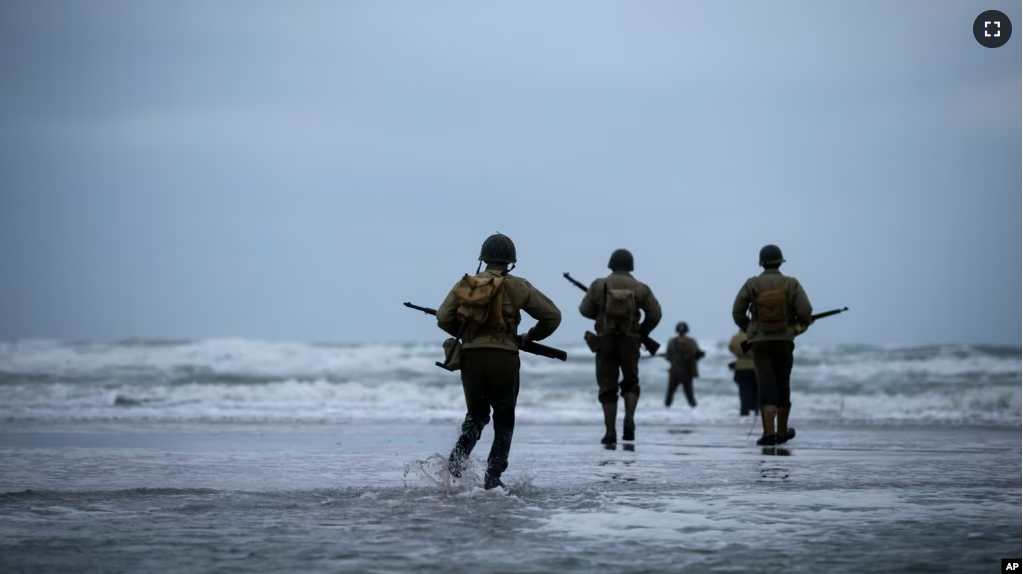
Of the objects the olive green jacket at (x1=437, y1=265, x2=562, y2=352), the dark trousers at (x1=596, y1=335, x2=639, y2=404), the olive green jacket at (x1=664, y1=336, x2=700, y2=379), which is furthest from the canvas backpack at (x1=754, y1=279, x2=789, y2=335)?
the olive green jacket at (x1=664, y1=336, x2=700, y2=379)

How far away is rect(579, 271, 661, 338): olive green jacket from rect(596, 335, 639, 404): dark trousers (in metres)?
0.14

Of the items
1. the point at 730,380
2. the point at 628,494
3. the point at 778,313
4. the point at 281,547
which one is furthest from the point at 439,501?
the point at 730,380

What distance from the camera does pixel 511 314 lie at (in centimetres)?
784

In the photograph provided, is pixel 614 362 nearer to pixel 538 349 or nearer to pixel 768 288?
pixel 768 288

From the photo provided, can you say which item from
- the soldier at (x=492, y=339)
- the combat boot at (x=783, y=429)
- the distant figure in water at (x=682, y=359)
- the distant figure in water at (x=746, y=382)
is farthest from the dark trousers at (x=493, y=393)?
the distant figure in water at (x=682, y=359)

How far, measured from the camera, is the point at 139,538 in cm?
581

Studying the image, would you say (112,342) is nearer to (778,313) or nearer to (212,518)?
(778,313)

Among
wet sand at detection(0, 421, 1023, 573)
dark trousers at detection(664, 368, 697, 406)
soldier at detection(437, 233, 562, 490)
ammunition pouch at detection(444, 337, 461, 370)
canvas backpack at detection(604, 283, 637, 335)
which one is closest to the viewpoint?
wet sand at detection(0, 421, 1023, 573)

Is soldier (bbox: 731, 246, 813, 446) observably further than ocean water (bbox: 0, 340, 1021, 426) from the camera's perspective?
No

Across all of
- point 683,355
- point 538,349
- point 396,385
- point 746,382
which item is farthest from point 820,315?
point 396,385

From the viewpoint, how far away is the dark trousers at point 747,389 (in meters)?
21.7

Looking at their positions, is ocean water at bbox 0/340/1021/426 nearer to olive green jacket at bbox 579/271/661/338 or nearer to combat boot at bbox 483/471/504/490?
olive green jacket at bbox 579/271/661/338

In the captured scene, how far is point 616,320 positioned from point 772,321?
5.10 feet

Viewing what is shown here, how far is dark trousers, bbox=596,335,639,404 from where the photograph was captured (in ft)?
42.8
